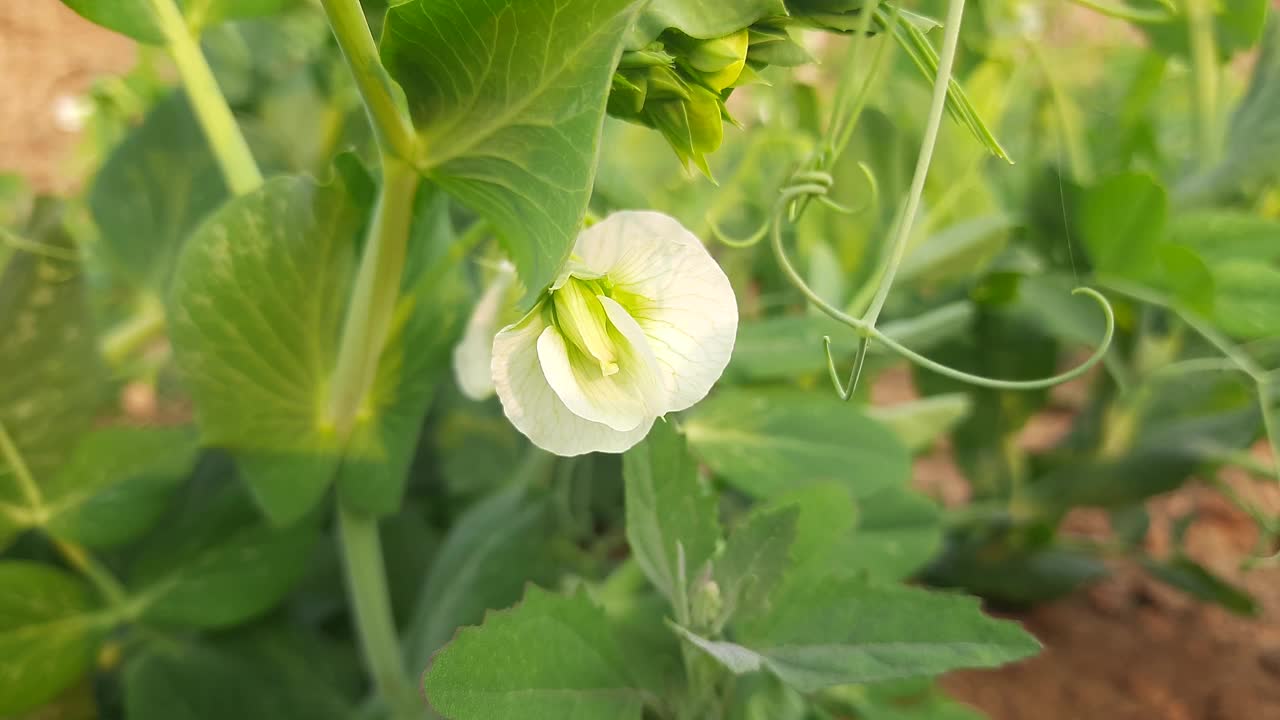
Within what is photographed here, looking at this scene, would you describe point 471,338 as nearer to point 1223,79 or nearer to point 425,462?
point 425,462

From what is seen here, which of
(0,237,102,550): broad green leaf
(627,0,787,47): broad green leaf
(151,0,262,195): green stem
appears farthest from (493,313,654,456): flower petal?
(0,237,102,550): broad green leaf

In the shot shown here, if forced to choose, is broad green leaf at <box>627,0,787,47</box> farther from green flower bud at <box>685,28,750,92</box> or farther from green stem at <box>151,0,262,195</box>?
green stem at <box>151,0,262,195</box>

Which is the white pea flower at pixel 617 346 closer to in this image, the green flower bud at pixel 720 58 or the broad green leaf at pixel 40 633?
the green flower bud at pixel 720 58

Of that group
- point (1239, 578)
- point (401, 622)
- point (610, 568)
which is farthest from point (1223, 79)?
point (401, 622)

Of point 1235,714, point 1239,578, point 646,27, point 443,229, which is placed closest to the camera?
point 646,27

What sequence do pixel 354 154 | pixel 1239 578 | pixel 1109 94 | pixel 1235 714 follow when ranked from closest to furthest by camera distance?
pixel 354 154 → pixel 1235 714 → pixel 1239 578 → pixel 1109 94

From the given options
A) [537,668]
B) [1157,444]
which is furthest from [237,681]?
[1157,444]

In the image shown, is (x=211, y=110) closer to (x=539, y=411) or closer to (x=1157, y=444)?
(x=539, y=411)
